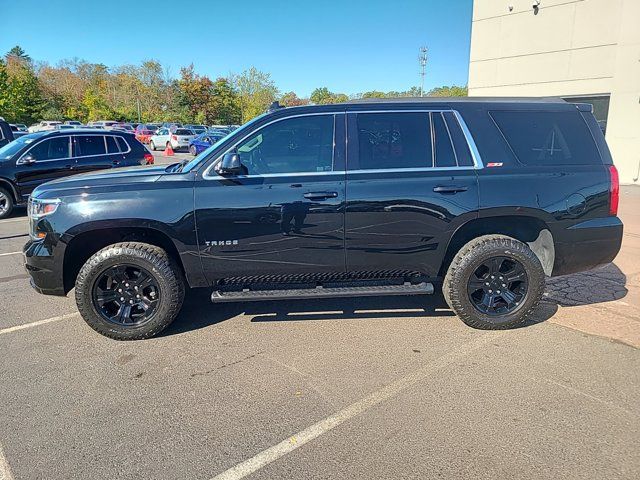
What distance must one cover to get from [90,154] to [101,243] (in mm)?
6741

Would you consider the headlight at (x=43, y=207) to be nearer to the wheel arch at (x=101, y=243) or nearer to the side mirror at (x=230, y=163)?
the wheel arch at (x=101, y=243)

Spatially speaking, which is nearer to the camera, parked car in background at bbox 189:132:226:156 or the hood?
the hood

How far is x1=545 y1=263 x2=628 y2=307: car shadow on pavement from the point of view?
4.73 metres

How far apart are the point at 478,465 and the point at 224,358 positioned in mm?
2047

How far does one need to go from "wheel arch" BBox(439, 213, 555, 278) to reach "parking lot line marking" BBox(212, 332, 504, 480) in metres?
0.90

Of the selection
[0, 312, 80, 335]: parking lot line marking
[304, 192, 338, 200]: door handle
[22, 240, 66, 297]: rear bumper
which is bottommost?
[0, 312, 80, 335]: parking lot line marking

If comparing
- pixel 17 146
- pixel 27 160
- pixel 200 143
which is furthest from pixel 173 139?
pixel 27 160

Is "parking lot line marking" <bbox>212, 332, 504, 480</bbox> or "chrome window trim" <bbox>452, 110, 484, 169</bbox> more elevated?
"chrome window trim" <bbox>452, 110, 484, 169</bbox>

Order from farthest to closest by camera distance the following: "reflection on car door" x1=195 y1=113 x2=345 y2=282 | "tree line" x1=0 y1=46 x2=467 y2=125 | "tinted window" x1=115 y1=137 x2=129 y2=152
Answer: "tree line" x1=0 y1=46 x2=467 y2=125 → "tinted window" x1=115 y1=137 x2=129 y2=152 → "reflection on car door" x1=195 y1=113 x2=345 y2=282

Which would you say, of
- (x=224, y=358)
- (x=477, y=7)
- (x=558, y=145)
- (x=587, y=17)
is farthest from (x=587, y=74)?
(x=224, y=358)

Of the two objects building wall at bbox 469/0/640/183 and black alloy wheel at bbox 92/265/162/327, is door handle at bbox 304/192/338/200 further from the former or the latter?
building wall at bbox 469/0/640/183

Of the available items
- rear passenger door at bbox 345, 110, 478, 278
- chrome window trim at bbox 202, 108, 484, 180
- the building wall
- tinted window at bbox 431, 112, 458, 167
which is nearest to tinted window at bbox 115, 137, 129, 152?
chrome window trim at bbox 202, 108, 484, 180

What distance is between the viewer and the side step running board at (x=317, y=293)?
12.3 ft

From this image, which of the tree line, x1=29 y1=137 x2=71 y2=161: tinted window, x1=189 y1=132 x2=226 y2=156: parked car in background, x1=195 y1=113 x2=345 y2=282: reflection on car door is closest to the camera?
x1=195 y1=113 x2=345 y2=282: reflection on car door
